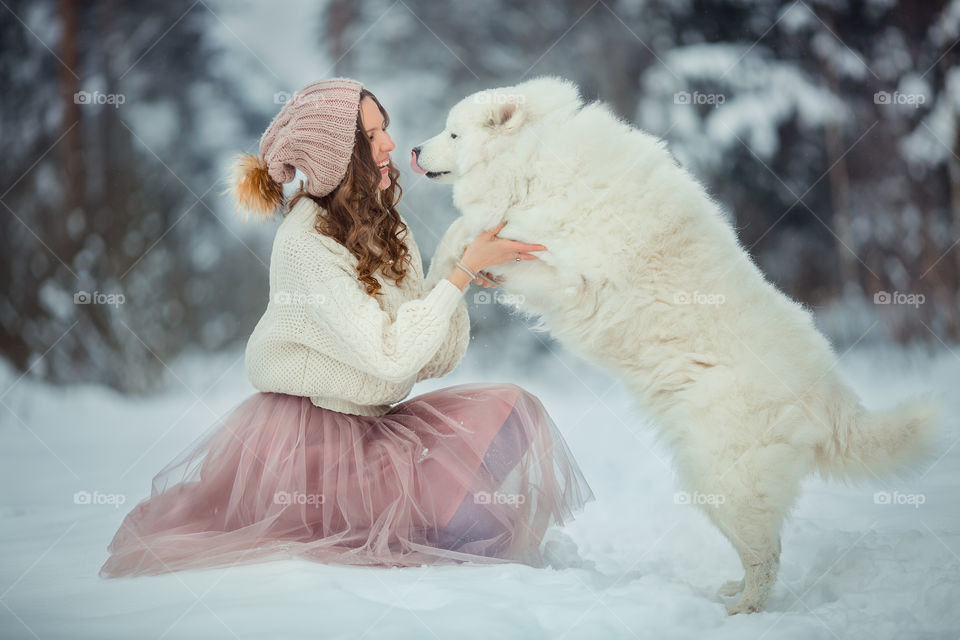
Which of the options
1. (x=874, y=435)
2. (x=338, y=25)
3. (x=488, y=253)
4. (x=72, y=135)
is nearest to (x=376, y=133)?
(x=488, y=253)

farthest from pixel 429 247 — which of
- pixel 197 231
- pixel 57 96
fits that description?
pixel 57 96

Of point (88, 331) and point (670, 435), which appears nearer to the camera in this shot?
point (670, 435)

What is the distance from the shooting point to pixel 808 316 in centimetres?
227

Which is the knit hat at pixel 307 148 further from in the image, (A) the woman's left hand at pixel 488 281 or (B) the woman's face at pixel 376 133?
(A) the woman's left hand at pixel 488 281

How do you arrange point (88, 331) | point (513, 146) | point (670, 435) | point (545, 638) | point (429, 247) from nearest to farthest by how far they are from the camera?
point (545, 638) < point (670, 435) < point (513, 146) < point (88, 331) < point (429, 247)

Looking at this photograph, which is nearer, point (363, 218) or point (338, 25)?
point (363, 218)

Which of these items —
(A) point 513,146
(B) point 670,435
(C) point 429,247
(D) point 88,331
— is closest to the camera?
(B) point 670,435

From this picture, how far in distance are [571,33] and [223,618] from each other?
487 centimetres

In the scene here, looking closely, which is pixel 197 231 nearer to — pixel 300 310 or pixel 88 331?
pixel 88 331

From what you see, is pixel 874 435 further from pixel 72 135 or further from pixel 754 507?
pixel 72 135

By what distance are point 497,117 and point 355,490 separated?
122 centimetres

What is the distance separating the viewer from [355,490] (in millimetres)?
2258

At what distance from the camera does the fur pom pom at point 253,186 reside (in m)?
2.32

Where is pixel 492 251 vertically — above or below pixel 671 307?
above
